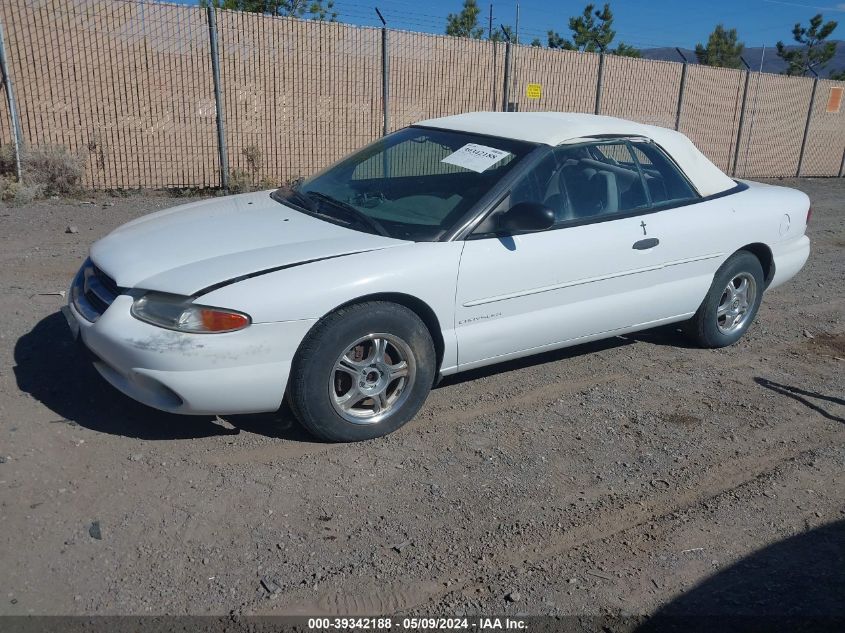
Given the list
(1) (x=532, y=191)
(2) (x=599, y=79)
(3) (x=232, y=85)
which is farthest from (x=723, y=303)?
(2) (x=599, y=79)

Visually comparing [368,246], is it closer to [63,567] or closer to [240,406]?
[240,406]

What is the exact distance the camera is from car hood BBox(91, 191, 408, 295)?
149 inches

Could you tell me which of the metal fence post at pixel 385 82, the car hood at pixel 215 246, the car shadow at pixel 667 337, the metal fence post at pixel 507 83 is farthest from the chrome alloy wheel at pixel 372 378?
the metal fence post at pixel 507 83

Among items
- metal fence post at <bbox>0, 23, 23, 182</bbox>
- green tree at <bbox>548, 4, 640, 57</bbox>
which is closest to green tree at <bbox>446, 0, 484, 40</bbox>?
green tree at <bbox>548, 4, 640, 57</bbox>

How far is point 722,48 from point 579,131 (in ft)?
105

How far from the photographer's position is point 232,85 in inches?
455

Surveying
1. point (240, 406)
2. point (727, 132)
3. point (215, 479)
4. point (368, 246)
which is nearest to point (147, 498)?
point (215, 479)

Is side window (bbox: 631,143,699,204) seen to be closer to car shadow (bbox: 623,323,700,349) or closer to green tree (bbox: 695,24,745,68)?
car shadow (bbox: 623,323,700,349)

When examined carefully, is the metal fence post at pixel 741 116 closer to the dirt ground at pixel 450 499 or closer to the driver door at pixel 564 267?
the dirt ground at pixel 450 499

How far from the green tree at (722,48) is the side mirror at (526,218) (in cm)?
3036

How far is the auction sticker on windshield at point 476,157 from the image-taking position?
186 inches

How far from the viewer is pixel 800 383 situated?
213 inches

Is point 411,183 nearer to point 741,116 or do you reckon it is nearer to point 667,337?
point 667,337

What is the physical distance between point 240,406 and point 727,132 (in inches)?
694
